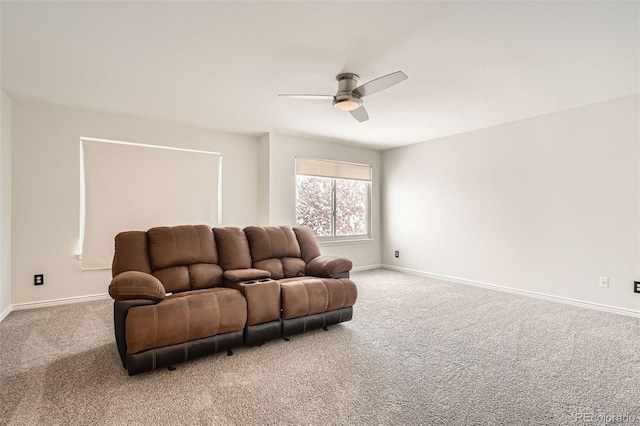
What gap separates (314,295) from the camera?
2908 mm

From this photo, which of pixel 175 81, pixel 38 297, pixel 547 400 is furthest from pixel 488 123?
pixel 38 297

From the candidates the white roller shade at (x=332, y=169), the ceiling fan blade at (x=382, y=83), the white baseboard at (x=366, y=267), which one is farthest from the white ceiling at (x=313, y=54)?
the white baseboard at (x=366, y=267)

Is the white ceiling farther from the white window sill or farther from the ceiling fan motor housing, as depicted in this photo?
the white window sill

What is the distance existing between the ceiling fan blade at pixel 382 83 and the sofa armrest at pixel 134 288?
2254 mm

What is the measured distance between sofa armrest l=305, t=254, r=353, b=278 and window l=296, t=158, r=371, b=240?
2073mm

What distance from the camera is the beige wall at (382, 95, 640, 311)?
11.7ft

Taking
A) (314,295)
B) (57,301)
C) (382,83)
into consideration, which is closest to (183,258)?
(314,295)

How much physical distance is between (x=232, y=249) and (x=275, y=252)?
47cm

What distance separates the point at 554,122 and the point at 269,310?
409cm

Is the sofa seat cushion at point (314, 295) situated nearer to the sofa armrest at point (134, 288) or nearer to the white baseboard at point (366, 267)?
the sofa armrest at point (134, 288)

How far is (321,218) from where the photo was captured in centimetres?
571

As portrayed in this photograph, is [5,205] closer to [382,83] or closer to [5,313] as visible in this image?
[5,313]

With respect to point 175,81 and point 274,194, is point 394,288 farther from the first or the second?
point 175,81

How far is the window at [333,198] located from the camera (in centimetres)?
552
